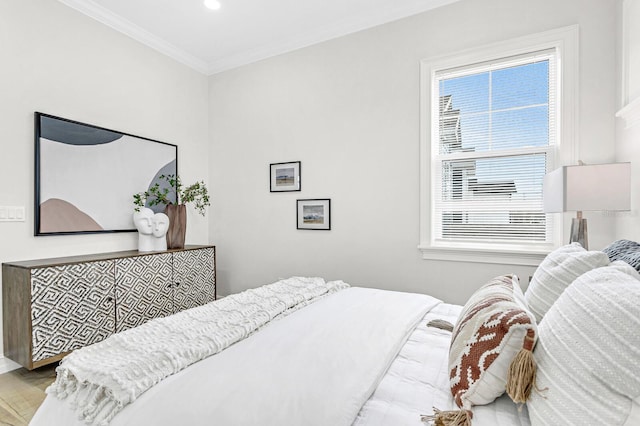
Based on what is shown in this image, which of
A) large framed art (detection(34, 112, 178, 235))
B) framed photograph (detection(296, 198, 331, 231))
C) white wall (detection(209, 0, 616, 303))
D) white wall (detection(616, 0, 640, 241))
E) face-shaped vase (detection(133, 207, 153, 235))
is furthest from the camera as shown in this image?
framed photograph (detection(296, 198, 331, 231))

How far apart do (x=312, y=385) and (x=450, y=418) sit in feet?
1.23

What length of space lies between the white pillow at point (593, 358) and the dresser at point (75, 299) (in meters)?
2.77

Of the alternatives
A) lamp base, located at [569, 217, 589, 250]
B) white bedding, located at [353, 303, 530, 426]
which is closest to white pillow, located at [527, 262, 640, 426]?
white bedding, located at [353, 303, 530, 426]

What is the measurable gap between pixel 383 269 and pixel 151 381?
2.30m

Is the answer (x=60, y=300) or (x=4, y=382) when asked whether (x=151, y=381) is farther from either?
(x=4, y=382)

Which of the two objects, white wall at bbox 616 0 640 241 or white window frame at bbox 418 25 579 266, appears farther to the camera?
white window frame at bbox 418 25 579 266

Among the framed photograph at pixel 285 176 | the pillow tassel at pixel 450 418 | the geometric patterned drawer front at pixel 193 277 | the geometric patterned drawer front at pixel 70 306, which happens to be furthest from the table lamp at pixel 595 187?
the geometric patterned drawer front at pixel 70 306

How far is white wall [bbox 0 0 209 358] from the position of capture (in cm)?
251

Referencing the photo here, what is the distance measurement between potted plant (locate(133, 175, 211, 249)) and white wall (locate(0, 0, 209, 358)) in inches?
10.3

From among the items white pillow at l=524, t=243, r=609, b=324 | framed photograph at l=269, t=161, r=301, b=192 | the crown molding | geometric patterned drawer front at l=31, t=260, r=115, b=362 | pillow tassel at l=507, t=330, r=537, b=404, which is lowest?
geometric patterned drawer front at l=31, t=260, r=115, b=362

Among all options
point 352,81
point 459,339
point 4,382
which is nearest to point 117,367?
point 459,339

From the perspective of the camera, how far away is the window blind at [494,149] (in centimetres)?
259

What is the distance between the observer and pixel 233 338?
1354 mm

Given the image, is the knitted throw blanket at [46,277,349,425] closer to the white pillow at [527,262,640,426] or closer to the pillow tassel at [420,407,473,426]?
the pillow tassel at [420,407,473,426]
